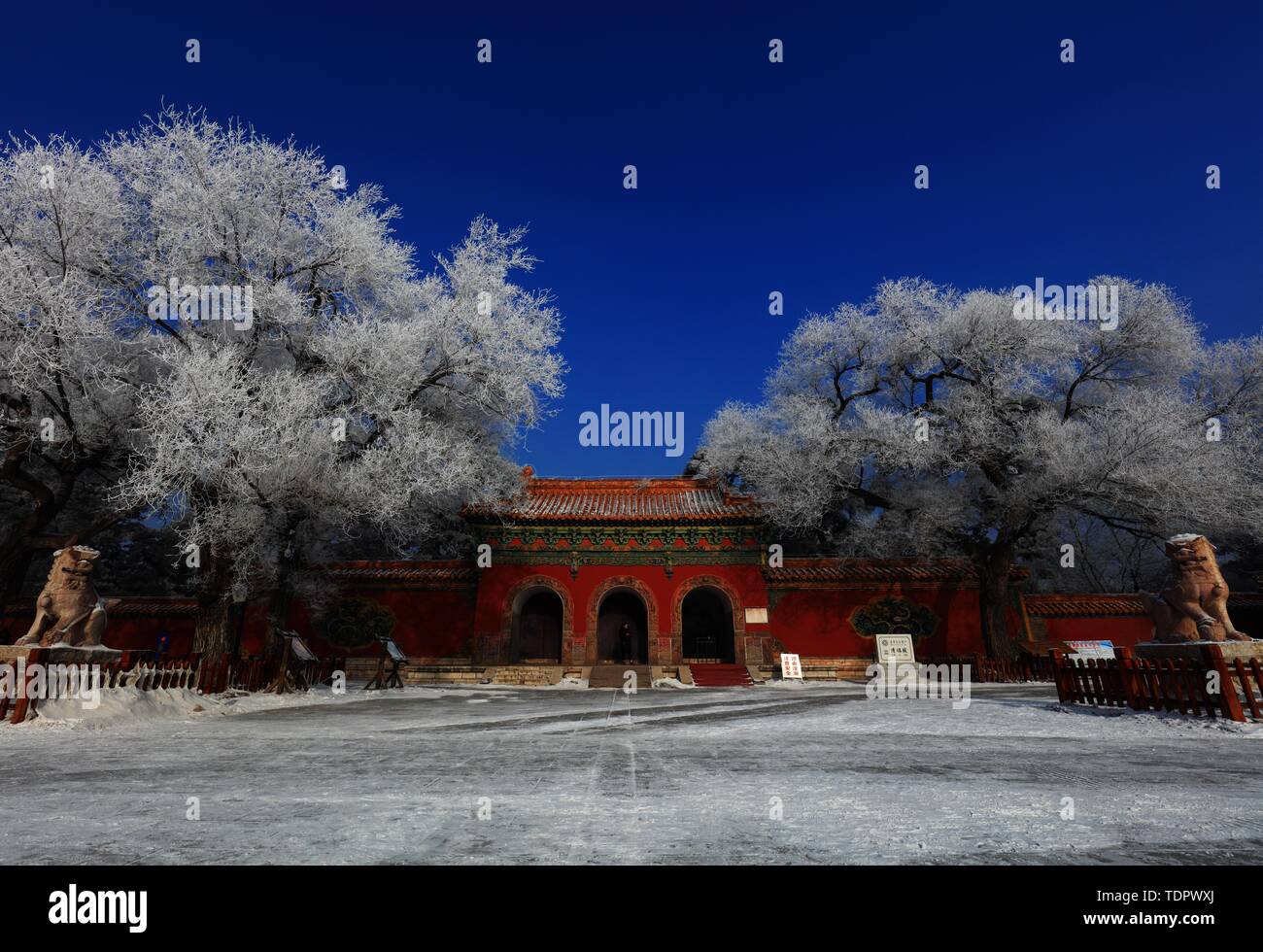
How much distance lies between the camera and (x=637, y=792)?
12.1 feet

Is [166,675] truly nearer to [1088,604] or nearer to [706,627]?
[706,627]

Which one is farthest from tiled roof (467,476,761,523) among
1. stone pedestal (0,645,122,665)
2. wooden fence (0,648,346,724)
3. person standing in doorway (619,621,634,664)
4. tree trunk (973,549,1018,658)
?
stone pedestal (0,645,122,665)


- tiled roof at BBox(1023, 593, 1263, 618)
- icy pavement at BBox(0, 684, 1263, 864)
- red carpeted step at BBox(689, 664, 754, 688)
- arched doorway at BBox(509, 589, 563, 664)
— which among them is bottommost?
red carpeted step at BBox(689, 664, 754, 688)

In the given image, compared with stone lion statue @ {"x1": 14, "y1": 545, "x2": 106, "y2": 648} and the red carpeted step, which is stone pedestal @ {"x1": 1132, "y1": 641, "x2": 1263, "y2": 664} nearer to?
the red carpeted step

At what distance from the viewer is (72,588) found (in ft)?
27.5

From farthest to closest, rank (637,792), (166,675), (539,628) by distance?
(539,628) < (166,675) < (637,792)

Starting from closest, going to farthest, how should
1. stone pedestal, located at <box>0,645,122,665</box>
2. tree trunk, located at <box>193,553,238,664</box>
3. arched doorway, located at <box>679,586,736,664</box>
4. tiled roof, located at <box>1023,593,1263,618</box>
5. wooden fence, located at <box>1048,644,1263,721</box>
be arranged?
1. wooden fence, located at <box>1048,644,1263,721</box>
2. stone pedestal, located at <box>0,645,122,665</box>
3. tree trunk, located at <box>193,553,238,664</box>
4. tiled roof, located at <box>1023,593,1263,618</box>
5. arched doorway, located at <box>679,586,736,664</box>

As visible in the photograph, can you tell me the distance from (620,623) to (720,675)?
18.8 ft

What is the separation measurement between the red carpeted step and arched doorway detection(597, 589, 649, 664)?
4.36 meters

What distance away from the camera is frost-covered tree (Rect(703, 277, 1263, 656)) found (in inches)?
586

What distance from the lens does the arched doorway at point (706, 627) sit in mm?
19922

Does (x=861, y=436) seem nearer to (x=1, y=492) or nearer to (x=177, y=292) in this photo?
(x=177, y=292)

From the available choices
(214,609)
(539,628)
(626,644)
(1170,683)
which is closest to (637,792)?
(1170,683)
